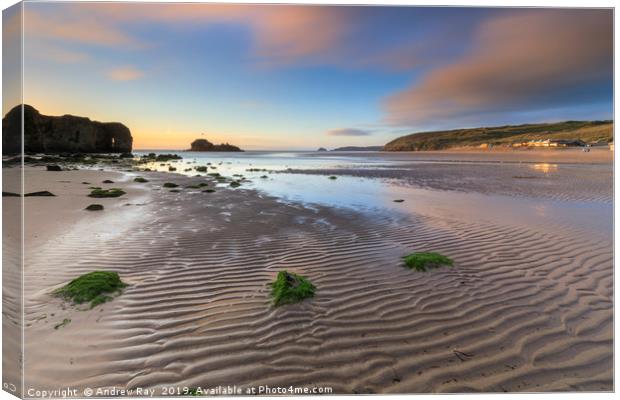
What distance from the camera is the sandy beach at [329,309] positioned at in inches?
117

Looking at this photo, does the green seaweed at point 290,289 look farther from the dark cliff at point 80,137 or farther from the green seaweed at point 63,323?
the dark cliff at point 80,137

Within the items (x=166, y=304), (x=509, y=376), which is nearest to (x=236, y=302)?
(x=166, y=304)

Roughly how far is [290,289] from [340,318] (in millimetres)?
850

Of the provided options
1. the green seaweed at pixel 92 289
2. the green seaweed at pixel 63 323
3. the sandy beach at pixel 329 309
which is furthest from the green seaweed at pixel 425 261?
the green seaweed at pixel 63 323

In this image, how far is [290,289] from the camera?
168 inches

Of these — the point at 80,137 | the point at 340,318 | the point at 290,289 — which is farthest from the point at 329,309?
the point at 80,137

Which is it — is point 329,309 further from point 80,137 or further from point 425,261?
point 80,137

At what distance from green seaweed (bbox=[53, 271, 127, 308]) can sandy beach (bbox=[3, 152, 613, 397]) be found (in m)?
0.16

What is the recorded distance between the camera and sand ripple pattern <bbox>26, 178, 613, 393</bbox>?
2973 mm

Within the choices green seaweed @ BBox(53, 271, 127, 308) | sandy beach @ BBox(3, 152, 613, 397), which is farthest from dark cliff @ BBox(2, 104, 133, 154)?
green seaweed @ BBox(53, 271, 127, 308)

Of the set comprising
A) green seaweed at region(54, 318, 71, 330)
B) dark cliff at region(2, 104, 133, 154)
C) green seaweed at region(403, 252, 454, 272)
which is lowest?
green seaweed at region(54, 318, 71, 330)

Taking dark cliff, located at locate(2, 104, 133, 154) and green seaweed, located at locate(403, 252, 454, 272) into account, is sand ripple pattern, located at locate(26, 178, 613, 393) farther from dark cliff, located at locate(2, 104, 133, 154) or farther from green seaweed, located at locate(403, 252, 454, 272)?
dark cliff, located at locate(2, 104, 133, 154)

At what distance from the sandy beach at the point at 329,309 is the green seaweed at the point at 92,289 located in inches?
6.4

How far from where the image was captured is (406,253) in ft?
20.5
